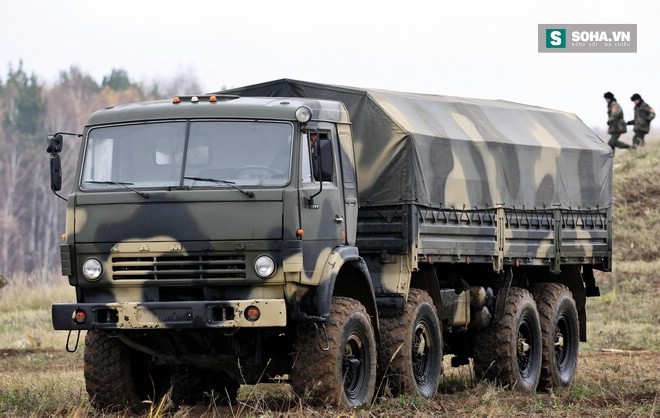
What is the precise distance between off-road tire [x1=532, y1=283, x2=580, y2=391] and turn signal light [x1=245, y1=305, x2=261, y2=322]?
621 centimetres

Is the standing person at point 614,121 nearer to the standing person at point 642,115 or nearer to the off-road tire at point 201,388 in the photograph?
the standing person at point 642,115

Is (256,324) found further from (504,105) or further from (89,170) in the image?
(504,105)

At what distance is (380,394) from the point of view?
13.5m

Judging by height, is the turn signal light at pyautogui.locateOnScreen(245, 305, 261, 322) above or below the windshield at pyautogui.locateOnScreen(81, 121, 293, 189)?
below

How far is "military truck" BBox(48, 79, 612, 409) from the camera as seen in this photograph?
444 inches

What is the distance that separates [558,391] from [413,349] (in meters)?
2.94

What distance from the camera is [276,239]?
11.2 meters

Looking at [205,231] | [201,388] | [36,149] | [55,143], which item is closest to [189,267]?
[205,231]

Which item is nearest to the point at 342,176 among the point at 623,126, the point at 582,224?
the point at 582,224

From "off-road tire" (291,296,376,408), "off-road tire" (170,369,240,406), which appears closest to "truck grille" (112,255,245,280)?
"off-road tire" (291,296,376,408)

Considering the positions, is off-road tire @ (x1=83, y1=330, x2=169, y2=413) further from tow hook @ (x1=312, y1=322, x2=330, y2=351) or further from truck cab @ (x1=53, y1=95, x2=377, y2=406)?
tow hook @ (x1=312, y1=322, x2=330, y2=351)

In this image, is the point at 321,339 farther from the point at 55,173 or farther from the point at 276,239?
the point at 55,173

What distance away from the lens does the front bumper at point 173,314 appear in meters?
11.1

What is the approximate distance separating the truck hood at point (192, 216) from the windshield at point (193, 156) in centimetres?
17
